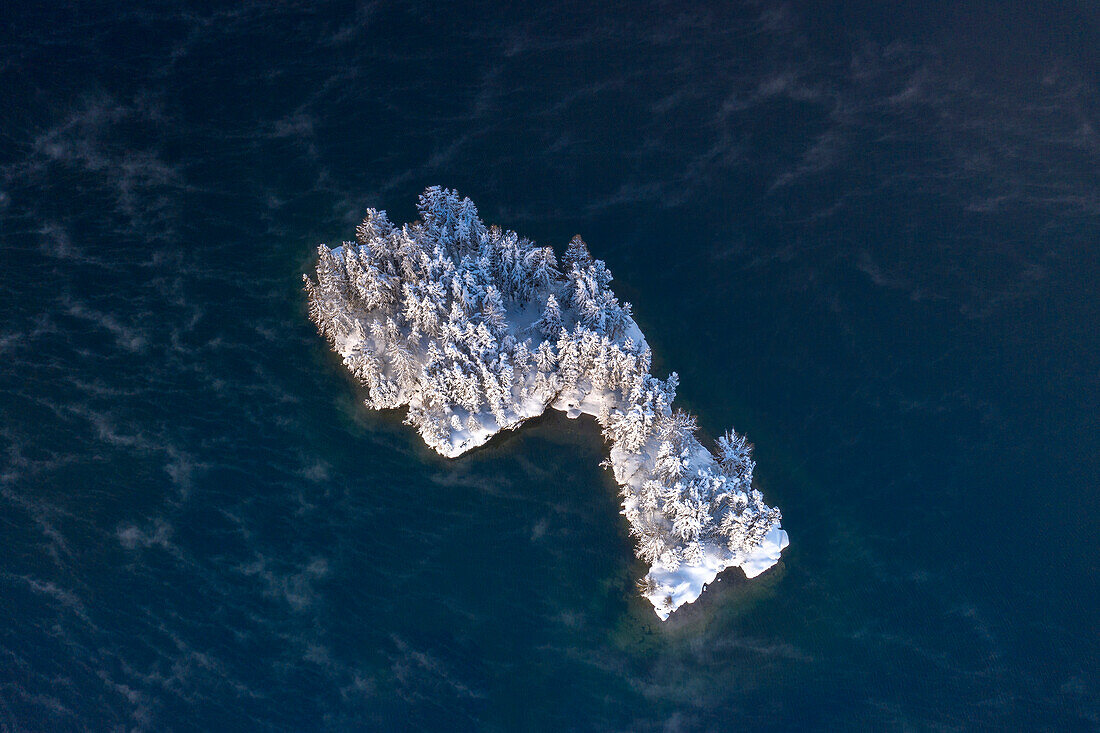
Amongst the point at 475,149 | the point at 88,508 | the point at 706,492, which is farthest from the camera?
the point at 475,149

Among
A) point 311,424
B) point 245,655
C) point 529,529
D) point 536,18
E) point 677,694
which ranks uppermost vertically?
point 536,18

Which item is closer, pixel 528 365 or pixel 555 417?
pixel 528 365

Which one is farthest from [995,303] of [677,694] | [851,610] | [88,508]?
[88,508]

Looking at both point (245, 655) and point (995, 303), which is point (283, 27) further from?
point (995, 303)

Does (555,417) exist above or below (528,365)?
below

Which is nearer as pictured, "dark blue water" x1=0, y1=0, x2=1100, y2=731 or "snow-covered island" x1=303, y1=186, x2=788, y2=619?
"snow-covered island" x1=303, y1=186, x2=788, y2=619
